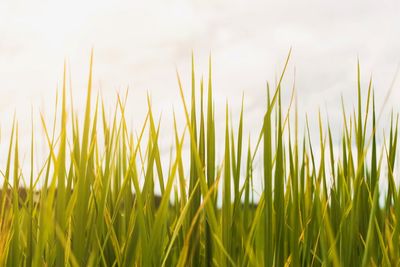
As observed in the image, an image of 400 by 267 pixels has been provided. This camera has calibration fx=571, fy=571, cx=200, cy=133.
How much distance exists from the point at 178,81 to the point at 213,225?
0.50 m

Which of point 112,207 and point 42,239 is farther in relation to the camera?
point 112,207

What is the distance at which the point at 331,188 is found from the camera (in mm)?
2275

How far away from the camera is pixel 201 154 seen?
1.87m

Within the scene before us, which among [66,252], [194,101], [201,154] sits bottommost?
[66,252]

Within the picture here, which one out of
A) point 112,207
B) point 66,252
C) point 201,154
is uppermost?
point 201,154

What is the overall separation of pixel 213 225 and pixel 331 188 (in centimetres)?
73

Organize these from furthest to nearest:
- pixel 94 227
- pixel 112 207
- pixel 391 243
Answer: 1. pixel 112 207
2. pixel 391 243
3. pixel 94 227

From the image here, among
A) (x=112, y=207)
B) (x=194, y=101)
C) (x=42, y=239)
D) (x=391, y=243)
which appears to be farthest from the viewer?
(x=112, y=207)

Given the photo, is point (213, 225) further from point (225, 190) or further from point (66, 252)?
point (66, 252)

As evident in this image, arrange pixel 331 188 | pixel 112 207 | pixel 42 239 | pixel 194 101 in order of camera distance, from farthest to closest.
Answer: pixel 331 188 < pixel 112 207 < pixel 194 101 < pixel 42 239

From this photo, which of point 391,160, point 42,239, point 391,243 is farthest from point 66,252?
point 391,160

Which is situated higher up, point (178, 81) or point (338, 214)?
point (178, 81)

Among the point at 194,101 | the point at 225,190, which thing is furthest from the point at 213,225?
the point at 194,101

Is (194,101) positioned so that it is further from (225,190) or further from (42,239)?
(42,239)
